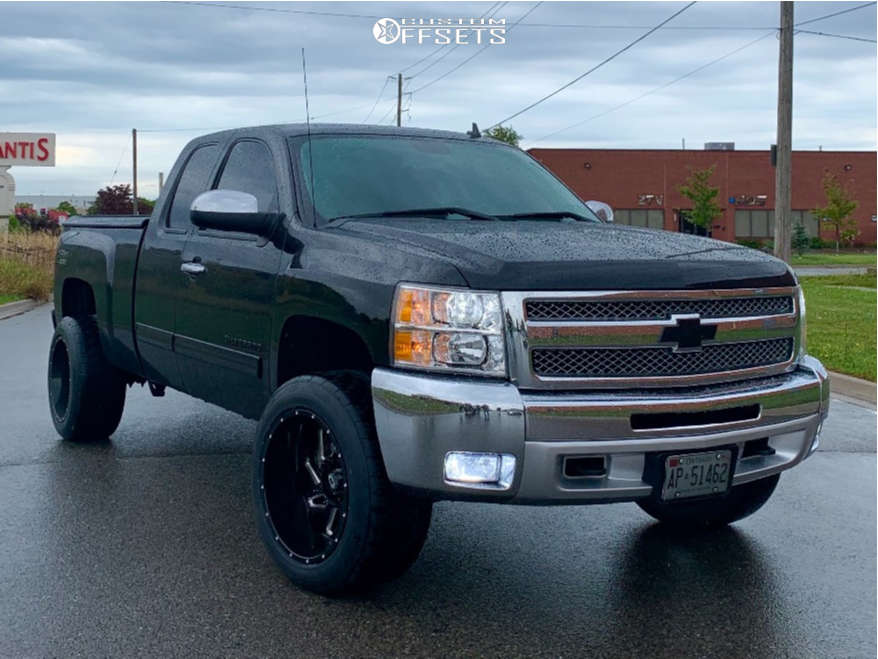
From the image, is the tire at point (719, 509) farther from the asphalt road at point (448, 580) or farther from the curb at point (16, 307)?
the curb at point (16, 307)

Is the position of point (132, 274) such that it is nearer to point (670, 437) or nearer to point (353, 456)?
point (353, 456)

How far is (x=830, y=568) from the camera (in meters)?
5.12

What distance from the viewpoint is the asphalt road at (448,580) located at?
4145 mm

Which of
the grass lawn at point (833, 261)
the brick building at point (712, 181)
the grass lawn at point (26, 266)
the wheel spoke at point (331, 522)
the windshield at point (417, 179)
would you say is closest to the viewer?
the wheel spoke at point (331, 522)

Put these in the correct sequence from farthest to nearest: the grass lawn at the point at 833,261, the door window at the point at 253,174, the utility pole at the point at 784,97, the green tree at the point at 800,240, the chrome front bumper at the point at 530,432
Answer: the green tree at the point at 800,240, the grass lawn at the point at 833,261, the utility pole at the point at 784,97, the door window at the point at 253,174, the chrome front bumper at the point at 530,432

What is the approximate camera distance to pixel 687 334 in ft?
14.0

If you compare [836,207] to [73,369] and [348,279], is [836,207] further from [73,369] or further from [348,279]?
[348,279]

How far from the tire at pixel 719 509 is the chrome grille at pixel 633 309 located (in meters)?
1.19

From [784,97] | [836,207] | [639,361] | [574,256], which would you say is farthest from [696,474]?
[836,207]

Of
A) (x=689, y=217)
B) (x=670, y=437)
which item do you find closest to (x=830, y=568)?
(x=670, y=437)

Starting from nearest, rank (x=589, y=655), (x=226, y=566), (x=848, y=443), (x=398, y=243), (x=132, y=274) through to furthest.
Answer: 1. (x=589, y=655)
2. (x=398, y=243)
3. (x=226, y=566)
4. (x=132, y=274)
5. (x=848, y=443)

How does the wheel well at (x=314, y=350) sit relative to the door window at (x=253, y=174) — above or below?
below

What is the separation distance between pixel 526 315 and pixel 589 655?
1202 mm

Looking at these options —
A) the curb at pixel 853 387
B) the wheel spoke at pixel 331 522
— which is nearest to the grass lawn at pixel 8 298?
the curb at pixel 853 387
